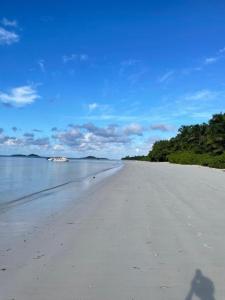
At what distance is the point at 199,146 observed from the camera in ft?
306

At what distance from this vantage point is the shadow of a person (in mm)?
5355

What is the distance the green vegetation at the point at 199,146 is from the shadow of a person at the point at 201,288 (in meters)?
50.1

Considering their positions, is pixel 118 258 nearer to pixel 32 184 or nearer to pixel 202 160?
pixel 32 184

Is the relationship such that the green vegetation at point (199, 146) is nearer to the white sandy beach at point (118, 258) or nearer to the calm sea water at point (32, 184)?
the calm sea water at point (32, 184)

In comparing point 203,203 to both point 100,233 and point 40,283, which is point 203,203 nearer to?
point 100,233

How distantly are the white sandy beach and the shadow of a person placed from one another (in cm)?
1

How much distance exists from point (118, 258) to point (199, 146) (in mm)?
88415

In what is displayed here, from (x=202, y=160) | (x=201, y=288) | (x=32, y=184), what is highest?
(x=202, y=160)

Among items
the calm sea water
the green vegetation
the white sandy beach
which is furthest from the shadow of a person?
the green vegetation

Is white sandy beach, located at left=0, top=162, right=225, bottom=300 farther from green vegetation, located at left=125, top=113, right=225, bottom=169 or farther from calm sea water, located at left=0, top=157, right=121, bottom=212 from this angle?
green vegetation, located at left=125, top=113, right=225, bottom=169

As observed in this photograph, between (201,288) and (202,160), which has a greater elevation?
(202,160)

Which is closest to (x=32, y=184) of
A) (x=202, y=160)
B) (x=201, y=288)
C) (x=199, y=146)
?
(x=201, y=288)

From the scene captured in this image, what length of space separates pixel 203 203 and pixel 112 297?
10936 mm

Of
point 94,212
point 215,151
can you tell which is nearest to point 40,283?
point 94,212
